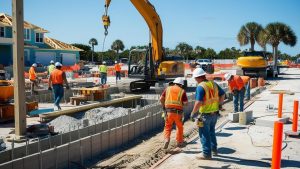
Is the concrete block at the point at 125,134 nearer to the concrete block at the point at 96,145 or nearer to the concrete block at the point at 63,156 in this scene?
the concrete block at the point at 96,145

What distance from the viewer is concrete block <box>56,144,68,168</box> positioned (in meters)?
6.31

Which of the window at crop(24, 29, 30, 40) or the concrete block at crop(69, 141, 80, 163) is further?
the window at crop(24, 29, 30, 40)

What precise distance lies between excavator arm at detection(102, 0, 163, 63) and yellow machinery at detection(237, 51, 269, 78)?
10.0m

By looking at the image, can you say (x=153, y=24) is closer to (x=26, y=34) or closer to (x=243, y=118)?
(x=243, y=118)

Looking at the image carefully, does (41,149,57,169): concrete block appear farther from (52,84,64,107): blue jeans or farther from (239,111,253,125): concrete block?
(52,84,64,107): blue jeans

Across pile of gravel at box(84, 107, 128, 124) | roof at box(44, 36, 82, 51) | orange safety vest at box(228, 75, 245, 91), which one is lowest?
pile of gravel at box(84, 107, 128, 124)

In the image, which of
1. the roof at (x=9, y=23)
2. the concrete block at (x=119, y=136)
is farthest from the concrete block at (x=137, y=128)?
the roof at (x=9, y=23)

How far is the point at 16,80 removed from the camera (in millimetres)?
7422

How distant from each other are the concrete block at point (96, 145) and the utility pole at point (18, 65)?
63.5 inches

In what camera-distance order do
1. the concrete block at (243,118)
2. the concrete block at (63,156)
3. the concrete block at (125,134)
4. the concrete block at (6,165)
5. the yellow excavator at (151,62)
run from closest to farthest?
the concrete block at (6,165), the concrete block at (63,156), the concrete block at (125,134), the concrete block at (243,118), the yellow excavator at (151,62)

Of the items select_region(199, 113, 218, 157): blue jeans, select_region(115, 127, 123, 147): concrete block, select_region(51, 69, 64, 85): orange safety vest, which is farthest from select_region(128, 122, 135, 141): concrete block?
select_region(51, 69, 64, 85): orange safety vest

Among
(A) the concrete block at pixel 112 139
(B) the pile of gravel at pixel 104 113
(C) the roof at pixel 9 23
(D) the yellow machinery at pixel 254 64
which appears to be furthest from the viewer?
(C) the roof at pixel 9 23

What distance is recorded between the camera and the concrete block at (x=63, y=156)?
6.31m

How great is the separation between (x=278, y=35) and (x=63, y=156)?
36335 mm
